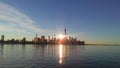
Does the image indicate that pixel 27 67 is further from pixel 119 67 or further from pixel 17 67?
pixel 119 67

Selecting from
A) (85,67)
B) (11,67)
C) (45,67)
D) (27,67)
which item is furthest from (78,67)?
(11,67)

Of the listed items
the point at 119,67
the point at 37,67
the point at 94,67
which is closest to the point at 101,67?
the point at 94,67

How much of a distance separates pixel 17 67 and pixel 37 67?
21.2 feet

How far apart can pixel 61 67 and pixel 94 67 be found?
1140cm

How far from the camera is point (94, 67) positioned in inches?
2258

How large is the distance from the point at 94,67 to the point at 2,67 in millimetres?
30530

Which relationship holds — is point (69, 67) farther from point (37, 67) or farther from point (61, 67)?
point (37, 67)

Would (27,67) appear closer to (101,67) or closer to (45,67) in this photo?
(45,67)

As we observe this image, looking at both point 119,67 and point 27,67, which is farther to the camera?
point 119,67

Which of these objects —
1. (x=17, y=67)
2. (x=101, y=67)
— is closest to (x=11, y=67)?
(x=17, y=67)

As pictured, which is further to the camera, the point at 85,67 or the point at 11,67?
the point at 85,67

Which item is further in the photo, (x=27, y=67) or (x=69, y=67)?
(x=69, y=67)

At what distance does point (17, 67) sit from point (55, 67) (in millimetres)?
13021

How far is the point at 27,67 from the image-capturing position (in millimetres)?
54125
